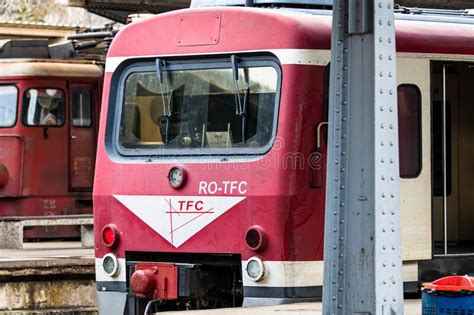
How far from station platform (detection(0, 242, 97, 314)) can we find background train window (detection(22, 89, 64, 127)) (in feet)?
19.6

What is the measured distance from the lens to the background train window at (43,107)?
20.3 meters

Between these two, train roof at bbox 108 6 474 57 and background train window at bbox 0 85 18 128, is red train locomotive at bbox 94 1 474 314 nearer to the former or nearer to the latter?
train roof at bbox 108 6 474 57

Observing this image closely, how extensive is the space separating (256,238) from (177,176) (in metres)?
0.94

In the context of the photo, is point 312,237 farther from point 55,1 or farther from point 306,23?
point 55,1

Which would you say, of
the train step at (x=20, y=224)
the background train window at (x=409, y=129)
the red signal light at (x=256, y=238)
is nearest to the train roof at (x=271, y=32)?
the background train window at (x=409, y=129)

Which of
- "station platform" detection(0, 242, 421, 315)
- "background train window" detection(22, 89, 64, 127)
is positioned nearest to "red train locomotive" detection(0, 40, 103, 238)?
"background train window" detection(22, 89, 64, 127)

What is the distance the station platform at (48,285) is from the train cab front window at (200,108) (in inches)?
124

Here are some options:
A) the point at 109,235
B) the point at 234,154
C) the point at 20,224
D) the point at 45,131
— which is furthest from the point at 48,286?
the point at 45,131

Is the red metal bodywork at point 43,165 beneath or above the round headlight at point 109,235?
above

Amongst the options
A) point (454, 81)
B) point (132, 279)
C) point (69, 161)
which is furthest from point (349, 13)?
point (69, 161)

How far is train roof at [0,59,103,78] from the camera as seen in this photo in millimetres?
20203

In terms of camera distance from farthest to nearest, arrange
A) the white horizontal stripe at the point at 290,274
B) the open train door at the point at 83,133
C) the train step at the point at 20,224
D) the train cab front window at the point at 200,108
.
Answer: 1. the open train door at the point at 83,133
2. the train step at the point at 20,224
3. the train cab front window at the point at 200,108
4. the white horizontal stripe at the point at 290,274

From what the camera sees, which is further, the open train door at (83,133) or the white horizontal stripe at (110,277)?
the open train door at (83,133)

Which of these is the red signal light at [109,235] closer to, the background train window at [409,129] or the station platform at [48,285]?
the background train window at [409,129]
